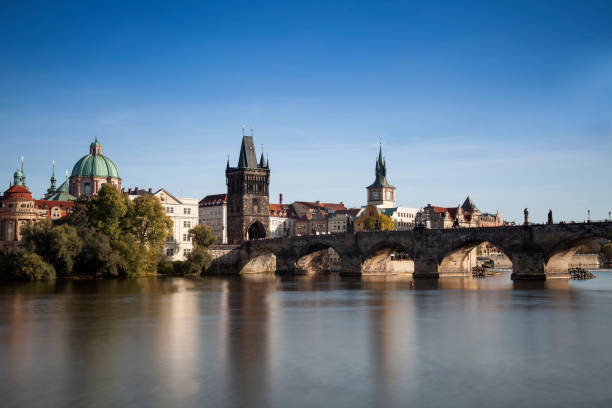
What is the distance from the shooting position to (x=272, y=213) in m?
159

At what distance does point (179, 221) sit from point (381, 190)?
236 feet

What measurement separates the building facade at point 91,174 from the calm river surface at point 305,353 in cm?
8880

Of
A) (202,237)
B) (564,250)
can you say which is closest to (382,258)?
(202,237)

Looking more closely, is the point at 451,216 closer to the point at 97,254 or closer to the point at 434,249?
the point at 434,249

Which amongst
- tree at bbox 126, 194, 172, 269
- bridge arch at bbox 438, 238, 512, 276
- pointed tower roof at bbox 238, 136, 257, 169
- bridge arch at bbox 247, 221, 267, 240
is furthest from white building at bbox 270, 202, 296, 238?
bridge arch at bbox 438, 238, 512, 276

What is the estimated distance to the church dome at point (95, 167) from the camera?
136750 mm

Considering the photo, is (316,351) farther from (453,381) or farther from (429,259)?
(429,259)

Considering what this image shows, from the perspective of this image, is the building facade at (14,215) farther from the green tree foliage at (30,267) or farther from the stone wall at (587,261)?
the stone wall at (587,261)

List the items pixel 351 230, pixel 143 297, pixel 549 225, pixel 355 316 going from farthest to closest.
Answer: pixel 351 230 → pixel 549 225 → pixel 143 297 → pixel 355 316

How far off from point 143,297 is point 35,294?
8.75m

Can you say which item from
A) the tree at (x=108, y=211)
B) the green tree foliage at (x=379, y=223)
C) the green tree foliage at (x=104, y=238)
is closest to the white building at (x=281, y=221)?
the green tree foliage at (x=379, y=223)

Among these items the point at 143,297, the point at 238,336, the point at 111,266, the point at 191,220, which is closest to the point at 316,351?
the point at 238,336

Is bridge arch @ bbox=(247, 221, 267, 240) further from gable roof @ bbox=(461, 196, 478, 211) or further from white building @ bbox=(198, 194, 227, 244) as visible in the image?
gable roof @ bbox=(461, 196, 478, 211)

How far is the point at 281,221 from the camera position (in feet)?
525
